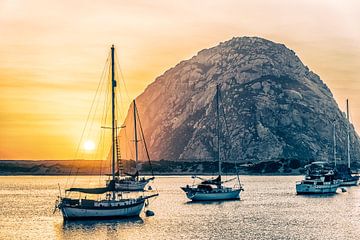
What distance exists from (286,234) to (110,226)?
21194 millimetres

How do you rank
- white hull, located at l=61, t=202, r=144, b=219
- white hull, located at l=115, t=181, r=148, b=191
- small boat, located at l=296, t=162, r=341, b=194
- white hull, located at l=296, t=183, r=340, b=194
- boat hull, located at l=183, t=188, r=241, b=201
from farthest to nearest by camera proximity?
small boat, located at l=296, t=162, r=341, b=194
white hull, located at l=296, t=183, r=340, b=194
white hull, located at l=115, t=181, r=148, b=191
boat hull, located at l=183, t=188, r=241, b=201
white hull, located at l=61, t=202, r=144, b=219

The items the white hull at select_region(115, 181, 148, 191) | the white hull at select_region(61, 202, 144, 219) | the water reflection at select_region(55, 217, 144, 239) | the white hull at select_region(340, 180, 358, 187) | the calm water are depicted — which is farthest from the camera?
the white hull at select_region(340, 180, 358, 187)

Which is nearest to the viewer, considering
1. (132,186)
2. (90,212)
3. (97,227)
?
(97,227)

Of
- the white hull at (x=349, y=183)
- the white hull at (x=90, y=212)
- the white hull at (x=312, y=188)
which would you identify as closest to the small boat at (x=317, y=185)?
the white hull at (x=312, y=188)

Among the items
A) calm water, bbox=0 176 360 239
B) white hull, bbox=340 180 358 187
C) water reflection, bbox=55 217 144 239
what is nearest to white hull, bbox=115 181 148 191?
calm water, bbox=0 176 360 239

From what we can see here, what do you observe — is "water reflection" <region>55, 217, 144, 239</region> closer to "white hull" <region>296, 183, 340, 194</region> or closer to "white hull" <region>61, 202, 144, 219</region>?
"white hull" <region>61, 202, 144, 219</region>

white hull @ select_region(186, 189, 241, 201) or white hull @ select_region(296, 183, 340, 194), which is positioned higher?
white hull @ select_region(296, 183, 340, 194)

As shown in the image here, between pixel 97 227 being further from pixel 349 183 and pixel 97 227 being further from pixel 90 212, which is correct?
pixel 349 183

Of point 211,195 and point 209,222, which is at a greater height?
point 211,195

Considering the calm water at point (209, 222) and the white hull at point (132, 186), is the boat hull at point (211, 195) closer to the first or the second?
the calm water at point (209, 222)

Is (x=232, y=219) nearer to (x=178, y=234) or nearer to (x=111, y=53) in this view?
(x=178, y=234)

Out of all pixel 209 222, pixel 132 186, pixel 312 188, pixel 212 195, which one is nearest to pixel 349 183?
pixel 312 188

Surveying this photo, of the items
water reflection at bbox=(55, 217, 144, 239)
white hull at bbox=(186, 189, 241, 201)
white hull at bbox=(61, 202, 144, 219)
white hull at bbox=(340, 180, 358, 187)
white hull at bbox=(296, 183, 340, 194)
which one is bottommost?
water reflection at bbox=(55, 217, 144, 239)

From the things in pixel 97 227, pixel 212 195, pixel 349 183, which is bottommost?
pixel 97 227
